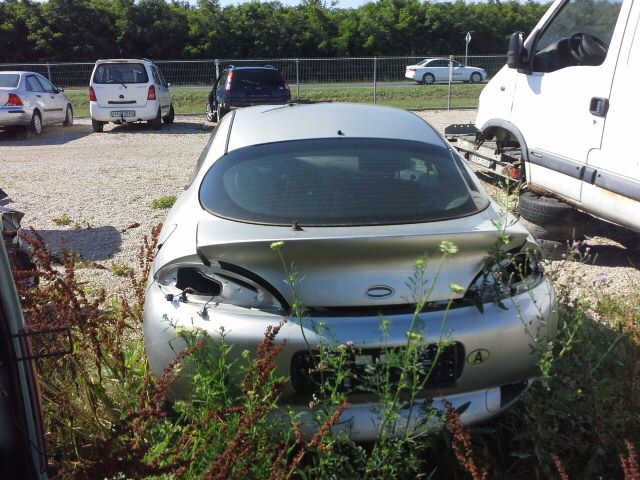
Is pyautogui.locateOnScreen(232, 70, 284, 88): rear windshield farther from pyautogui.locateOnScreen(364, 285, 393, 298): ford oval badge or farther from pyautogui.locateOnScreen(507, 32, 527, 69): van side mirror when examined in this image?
pyautogui.locateOnScreen(364, 285, 393, 298): ford oval badge

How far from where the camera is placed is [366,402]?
9.68 feet

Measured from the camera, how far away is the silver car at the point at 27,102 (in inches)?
624

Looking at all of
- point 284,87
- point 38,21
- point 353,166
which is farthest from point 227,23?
point 353,166

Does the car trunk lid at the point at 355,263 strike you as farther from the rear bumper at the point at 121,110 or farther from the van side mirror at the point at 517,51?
the rear bumper at the point at 121,110

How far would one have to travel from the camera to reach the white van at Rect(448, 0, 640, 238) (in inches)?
216

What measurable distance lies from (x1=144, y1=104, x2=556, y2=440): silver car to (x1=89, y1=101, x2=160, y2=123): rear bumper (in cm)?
1494

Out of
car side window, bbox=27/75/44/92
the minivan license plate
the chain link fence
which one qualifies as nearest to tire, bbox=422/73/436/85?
the chain link fence

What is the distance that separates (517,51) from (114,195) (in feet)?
18.9

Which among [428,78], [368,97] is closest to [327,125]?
[368,97]

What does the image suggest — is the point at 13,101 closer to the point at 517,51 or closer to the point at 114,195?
the point at 114,195

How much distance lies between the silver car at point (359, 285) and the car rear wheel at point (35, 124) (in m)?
14.6

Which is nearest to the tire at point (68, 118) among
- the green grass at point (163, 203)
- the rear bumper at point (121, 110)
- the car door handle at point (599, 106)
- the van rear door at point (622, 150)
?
the rear bumper at point (121, 110)

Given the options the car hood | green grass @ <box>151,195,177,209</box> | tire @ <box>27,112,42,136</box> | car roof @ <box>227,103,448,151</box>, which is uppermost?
car roof @ <box>227,103,448,151</box>

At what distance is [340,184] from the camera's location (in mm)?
3598
